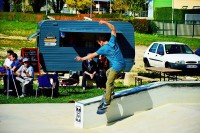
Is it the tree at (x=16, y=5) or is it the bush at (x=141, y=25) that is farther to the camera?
the tree at (x=16, y=5)

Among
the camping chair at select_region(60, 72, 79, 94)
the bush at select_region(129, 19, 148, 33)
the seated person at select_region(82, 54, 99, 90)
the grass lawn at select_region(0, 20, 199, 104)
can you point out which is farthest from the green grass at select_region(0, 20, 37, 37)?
the camping chair at select_region(60, 72, 79, 94)

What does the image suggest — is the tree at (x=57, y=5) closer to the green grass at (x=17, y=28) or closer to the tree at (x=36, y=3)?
the tree at (x=36, y=3)

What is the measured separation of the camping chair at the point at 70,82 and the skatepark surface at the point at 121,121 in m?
3.46

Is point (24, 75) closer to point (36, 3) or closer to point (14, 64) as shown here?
point (14, 64)

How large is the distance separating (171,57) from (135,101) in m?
11.7

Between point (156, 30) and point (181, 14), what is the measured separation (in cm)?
1002

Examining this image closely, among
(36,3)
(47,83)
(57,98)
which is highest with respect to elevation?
(36,3)

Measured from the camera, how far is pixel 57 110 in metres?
12.8

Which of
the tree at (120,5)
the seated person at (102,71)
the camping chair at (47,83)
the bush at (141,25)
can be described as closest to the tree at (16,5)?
the tree at (120,5)

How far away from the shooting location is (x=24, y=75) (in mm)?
15055

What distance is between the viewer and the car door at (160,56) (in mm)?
23278

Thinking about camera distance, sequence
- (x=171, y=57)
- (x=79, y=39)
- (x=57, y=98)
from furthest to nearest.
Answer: (x=171, y=57)
(x=79, y=39)
(x=57, y=98)

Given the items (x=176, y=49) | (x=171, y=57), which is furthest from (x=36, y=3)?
(x=171, y=57)

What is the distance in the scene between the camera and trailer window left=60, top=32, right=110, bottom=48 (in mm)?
21547
